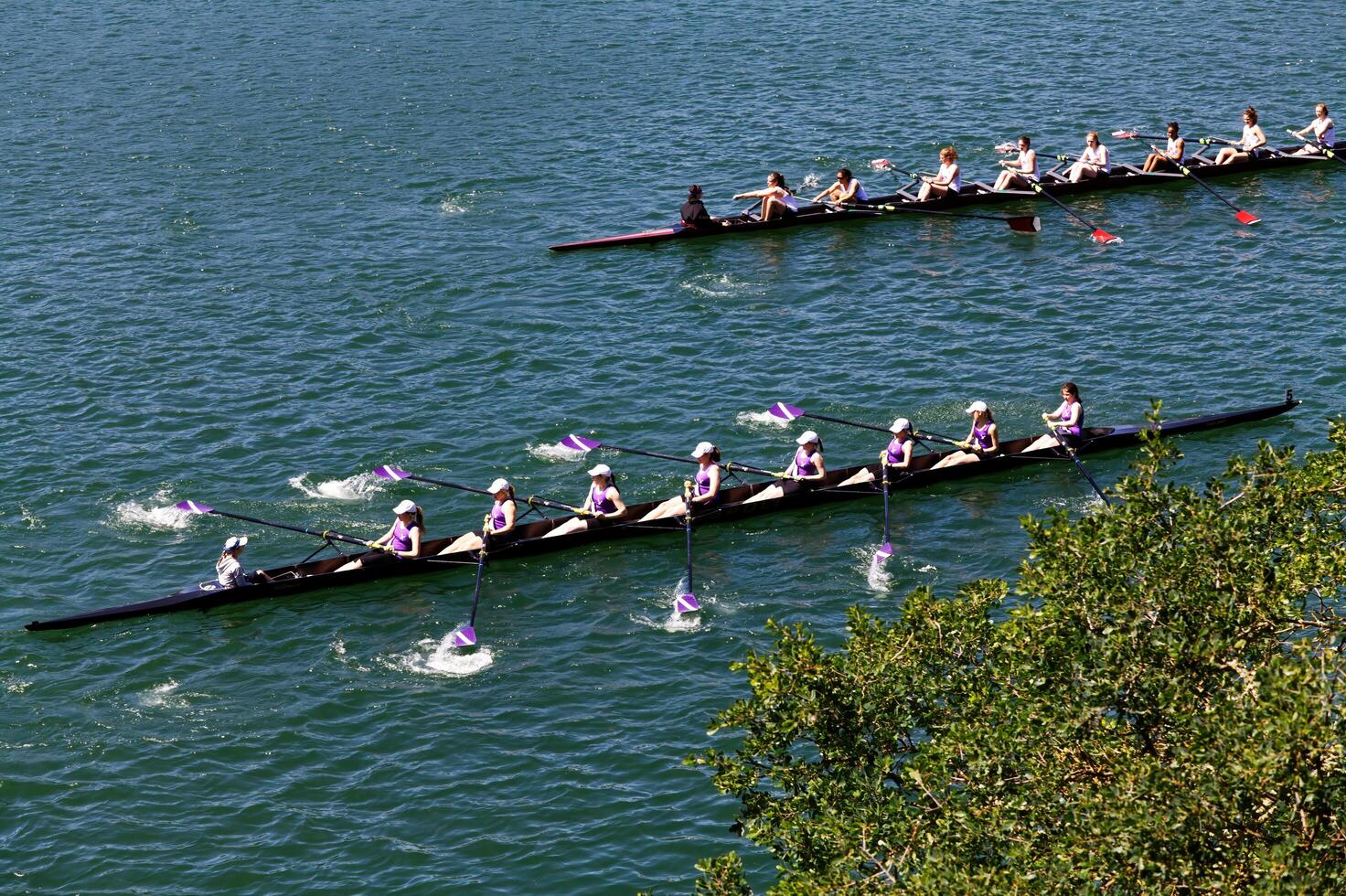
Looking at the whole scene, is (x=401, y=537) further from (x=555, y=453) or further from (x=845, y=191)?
(x=845, y=191)

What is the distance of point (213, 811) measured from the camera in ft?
78.9

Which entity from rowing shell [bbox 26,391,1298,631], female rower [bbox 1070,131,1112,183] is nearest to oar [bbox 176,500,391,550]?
rowing shell [bbox 26,391,1298,631]

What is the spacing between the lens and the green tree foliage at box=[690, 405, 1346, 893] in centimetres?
1286

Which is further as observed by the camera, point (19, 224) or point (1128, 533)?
point (19, 224)

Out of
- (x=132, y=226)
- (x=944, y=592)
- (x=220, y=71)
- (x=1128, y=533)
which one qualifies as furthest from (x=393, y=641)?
(x=220, y=71)

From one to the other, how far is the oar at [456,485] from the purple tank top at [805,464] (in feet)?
14.5

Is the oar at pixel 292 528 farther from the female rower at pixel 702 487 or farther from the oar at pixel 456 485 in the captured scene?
the female rower at pixel 702 487

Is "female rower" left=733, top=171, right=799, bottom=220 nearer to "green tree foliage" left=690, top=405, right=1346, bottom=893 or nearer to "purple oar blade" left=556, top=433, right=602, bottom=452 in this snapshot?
"purple oar blade" left=556, top=433, right=602, bottom=452

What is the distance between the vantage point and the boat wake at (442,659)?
89.5 ft

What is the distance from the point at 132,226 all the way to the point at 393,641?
24.3 m

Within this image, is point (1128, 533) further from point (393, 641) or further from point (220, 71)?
point (220, 71)

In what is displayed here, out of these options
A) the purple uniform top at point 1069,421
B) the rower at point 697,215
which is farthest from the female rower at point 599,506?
the rower at point 697,215

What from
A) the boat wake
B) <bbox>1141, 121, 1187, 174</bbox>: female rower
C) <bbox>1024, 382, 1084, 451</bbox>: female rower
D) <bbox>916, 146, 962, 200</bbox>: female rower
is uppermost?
<bbox>1141, 121, 1187, 174</bbox>: female rower

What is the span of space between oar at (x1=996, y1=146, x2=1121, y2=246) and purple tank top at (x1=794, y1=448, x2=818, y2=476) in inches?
640
